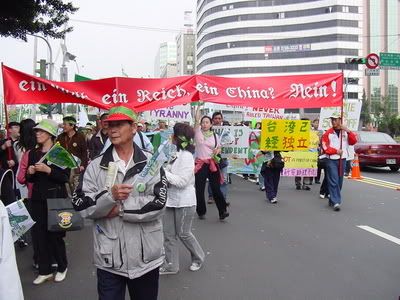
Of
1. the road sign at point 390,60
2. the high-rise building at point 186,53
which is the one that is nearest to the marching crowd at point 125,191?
the road sign at point 390,60

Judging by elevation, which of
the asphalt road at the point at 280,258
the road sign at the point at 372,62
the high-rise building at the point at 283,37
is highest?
the high-rise building at the point at 283,37

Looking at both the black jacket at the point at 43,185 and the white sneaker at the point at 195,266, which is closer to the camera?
the black jacket at the point at 43,185

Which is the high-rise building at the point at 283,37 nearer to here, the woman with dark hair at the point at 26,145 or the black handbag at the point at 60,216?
the woman with dark hair at the point at 26,145

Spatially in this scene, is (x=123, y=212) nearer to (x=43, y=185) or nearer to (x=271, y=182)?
(x=43, y=185)

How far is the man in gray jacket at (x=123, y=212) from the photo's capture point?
281cm

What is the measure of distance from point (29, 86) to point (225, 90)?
2.85 metres

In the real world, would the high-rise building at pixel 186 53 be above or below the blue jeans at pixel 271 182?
above

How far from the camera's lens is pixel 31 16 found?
706 centimetres

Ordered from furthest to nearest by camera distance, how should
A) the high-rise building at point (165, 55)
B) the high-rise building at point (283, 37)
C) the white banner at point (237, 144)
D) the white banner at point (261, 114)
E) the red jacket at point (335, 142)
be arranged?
the high-rise building at point (165, 55) → the high-rise building at point (283, 37) → the white banner at point (261, 114) → the white banner at point (237, 144) → the red jacket at point (335, 142)

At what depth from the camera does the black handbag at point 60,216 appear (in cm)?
465

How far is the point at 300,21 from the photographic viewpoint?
104938 millimetres

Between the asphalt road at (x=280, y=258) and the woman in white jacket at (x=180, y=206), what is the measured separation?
0.65 ft

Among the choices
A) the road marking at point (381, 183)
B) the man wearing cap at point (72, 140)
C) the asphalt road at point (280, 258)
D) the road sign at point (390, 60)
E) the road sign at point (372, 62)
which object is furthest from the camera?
the road sign at point (390, 60)

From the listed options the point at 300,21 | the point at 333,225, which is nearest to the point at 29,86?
the point at 333,225
